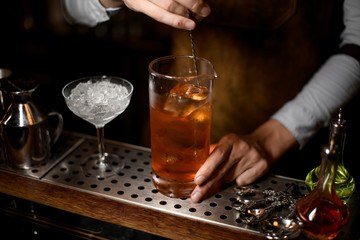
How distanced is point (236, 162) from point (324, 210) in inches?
13.9

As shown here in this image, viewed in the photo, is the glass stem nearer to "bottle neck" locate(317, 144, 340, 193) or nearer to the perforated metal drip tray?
the perforated metal drip tray

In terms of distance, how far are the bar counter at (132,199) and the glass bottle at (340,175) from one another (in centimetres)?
8

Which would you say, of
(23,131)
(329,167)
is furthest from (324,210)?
(23,131)

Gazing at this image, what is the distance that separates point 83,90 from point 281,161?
3.88ft

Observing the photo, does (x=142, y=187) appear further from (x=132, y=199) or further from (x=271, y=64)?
(x=271, y=64)

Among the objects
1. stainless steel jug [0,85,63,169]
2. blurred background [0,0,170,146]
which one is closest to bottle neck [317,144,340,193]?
stainless steel jug [0,85,63,169]

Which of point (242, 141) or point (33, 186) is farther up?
point (242, 141)

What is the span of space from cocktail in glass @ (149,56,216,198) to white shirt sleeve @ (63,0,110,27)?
761mm

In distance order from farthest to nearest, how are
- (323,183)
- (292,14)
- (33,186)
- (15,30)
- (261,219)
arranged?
(15,30), (292,14), (33,186), (261,219), (323,183)

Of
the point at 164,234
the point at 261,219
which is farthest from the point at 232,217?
the point at 164,234

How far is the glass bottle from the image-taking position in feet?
3.11

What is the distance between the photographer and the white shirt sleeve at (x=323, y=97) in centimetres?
159

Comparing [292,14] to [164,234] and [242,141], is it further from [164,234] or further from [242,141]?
[164,234]

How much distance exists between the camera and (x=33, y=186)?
1250 millimetres
